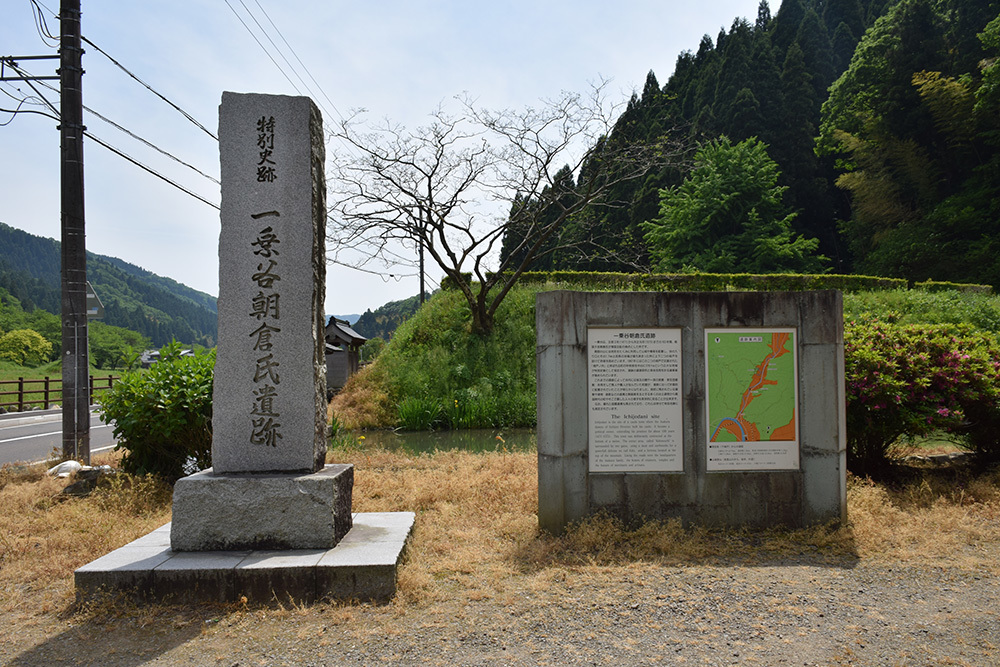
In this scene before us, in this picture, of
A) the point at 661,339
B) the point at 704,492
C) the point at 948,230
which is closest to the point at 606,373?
the point at 661,339

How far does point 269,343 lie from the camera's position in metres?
4.38

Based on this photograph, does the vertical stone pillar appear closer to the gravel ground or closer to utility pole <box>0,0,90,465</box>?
the gravel ground

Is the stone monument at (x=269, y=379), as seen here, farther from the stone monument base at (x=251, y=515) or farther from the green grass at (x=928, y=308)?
the green grass at (x=928, y=308)

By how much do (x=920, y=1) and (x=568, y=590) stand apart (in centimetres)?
3548

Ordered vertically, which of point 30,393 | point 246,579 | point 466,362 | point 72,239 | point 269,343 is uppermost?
point 72,239

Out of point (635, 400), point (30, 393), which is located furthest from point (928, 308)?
point (30, 393)

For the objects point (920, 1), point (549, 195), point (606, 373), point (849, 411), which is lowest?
point (849, 411)

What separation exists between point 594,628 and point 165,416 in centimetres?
507

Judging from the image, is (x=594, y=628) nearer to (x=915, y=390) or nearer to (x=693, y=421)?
(x=693, y=421)

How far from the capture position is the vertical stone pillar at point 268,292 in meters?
4.37

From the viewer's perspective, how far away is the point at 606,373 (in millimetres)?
5004

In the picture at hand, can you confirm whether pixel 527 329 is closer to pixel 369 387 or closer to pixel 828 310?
pixel 369 387

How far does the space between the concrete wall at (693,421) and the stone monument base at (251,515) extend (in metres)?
1.77

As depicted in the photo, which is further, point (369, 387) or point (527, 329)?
point (527, 329)
